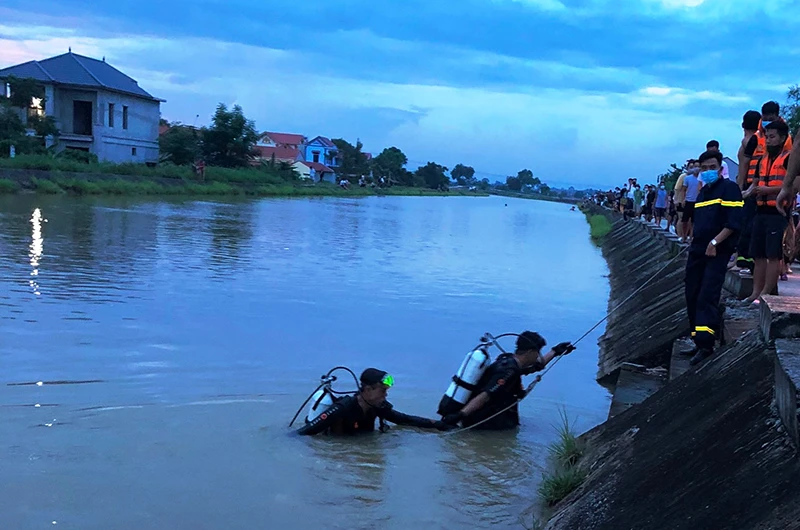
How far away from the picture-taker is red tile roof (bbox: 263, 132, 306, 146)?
118 metres

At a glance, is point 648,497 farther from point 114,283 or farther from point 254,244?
point 254,244

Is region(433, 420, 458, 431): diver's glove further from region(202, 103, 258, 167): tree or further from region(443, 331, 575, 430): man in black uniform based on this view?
region(202, 103, 258, 167): tree

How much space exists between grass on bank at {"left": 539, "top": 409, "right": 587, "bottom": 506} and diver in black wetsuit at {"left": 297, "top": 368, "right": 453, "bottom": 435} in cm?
141

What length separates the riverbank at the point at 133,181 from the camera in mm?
36375

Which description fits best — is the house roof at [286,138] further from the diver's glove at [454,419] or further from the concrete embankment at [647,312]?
the diver's glove at [454,419]

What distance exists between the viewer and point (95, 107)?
168 feet

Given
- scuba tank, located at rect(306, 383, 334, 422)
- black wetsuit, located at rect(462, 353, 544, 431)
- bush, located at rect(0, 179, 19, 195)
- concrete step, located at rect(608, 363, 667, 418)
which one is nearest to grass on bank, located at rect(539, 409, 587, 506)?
concrete step, located at rect(608, 363, 667, 418)

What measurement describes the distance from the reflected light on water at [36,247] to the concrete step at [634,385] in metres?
9.20

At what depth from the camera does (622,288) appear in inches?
733

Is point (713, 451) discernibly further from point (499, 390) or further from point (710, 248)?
point (499, 390)

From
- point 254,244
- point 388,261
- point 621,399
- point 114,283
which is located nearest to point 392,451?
point 621,399

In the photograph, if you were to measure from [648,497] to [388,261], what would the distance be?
60.0 ft

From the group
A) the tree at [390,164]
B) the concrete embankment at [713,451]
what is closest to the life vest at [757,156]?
the concrete embankment at [713,451]

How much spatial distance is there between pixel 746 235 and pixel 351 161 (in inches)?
4237
